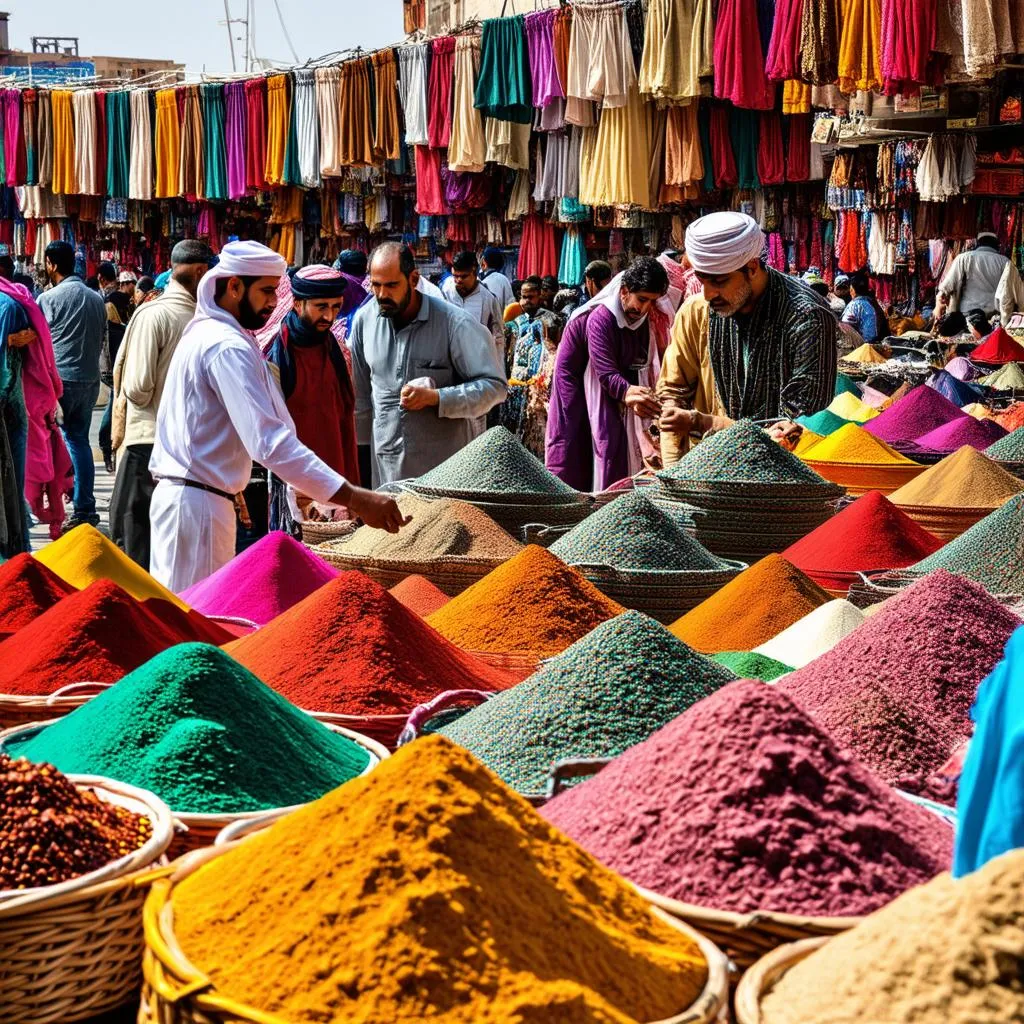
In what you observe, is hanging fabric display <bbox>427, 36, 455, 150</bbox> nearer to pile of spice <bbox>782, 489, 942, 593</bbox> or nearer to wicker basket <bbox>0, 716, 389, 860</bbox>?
pile of spice <bbox>782, 489, 942, 593</bbox>

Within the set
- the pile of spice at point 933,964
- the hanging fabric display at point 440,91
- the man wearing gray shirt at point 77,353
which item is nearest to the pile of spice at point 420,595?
the pile of spice at point 933,964

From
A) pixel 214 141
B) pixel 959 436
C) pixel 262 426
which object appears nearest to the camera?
pixel 262 426

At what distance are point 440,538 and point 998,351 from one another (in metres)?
4.33

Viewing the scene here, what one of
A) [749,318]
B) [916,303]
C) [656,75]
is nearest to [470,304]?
[656,75]

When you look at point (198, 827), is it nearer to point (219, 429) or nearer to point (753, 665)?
point (753, 665)

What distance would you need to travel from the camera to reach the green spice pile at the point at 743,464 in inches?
103

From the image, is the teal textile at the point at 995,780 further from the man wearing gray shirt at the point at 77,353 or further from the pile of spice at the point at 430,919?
the man wearing gray shirt at the point at 77,353

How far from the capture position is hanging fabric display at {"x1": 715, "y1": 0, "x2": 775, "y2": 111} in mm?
6512

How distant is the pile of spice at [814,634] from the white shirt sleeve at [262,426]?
956mm

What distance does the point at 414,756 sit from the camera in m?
1.02

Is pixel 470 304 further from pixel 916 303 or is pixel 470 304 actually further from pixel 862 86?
pixel 916 303

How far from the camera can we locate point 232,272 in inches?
113

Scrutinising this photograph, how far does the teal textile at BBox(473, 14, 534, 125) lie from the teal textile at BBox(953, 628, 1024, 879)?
7142mm

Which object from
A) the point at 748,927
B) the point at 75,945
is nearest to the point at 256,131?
the point at 75,945
